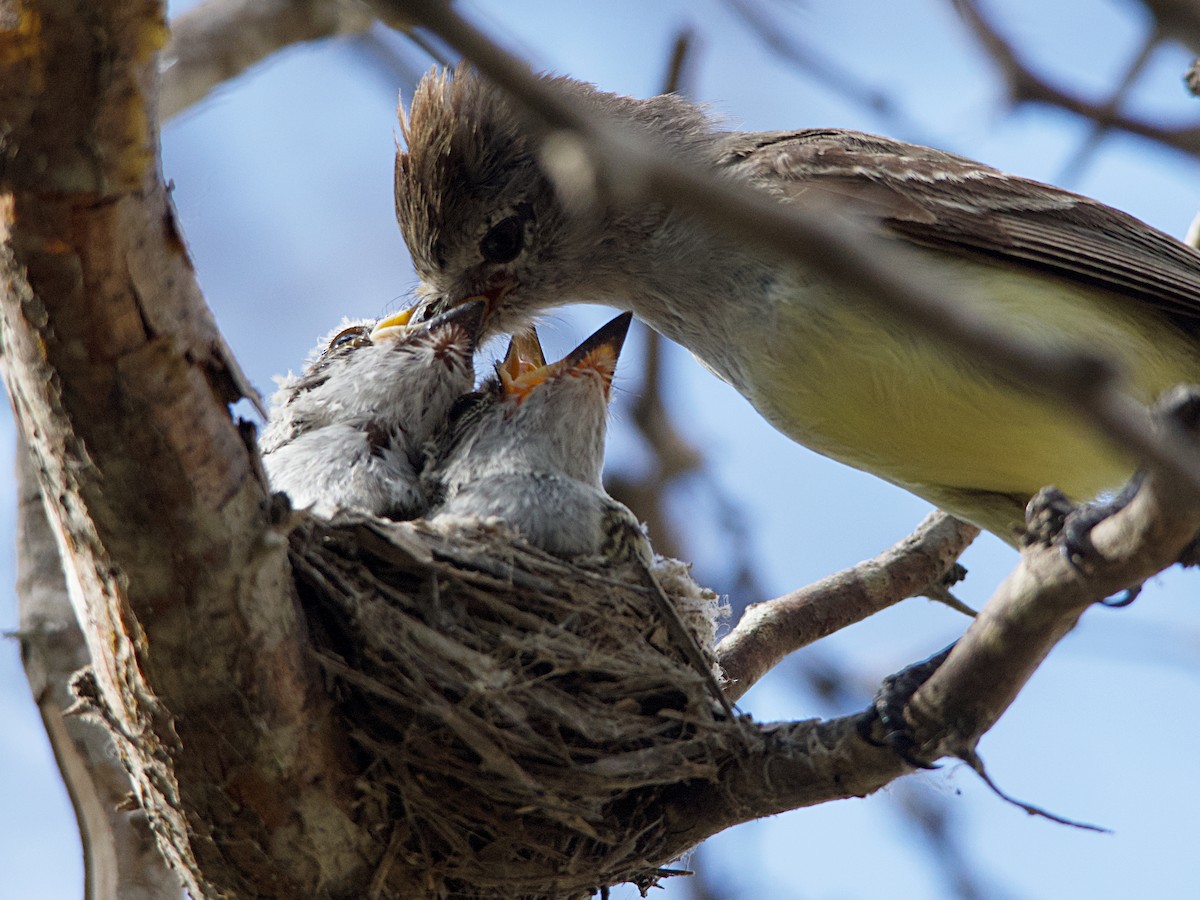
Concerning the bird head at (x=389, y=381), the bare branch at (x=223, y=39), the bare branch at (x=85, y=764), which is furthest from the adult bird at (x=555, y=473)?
the bare branch at (x=223, y=39)

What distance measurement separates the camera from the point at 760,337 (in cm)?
403

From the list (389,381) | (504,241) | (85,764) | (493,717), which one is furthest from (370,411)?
(493,717)

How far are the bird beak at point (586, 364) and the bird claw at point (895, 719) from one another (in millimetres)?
2022

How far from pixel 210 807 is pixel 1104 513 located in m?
2.06

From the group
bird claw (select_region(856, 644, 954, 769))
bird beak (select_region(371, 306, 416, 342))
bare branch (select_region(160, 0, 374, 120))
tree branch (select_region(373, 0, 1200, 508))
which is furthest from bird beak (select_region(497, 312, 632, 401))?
tree branch (select_region(373, 0, 1200, 508))

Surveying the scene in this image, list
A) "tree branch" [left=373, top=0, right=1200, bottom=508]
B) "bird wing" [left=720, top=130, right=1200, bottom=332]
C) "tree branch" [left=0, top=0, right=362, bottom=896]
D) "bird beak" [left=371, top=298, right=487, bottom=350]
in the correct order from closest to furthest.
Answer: "tree branch" [left=373, top=0, right=1200, bottom=508], "tree branch" [left=0, top=0, right=362, bottom=896], "bird wing" [left=720, top=130, right=1200, bottom=332], "bird beak" [left=371, top=298, right=487, bottom=350]

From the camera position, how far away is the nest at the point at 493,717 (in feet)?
9.62

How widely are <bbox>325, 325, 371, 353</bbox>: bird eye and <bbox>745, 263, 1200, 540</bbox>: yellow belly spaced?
1.70 m

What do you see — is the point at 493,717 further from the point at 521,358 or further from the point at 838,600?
the point at 521,358

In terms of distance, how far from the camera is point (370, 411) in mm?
4402

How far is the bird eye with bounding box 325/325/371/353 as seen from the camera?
4.99 meters

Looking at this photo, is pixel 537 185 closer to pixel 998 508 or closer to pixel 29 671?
pixel 998 508

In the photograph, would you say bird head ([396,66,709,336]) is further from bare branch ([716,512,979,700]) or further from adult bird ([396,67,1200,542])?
bare branch ([716,512,979,700])

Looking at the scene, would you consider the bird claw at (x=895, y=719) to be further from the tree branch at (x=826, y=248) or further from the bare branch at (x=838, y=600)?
the tree branch at (x=826, y=248)
